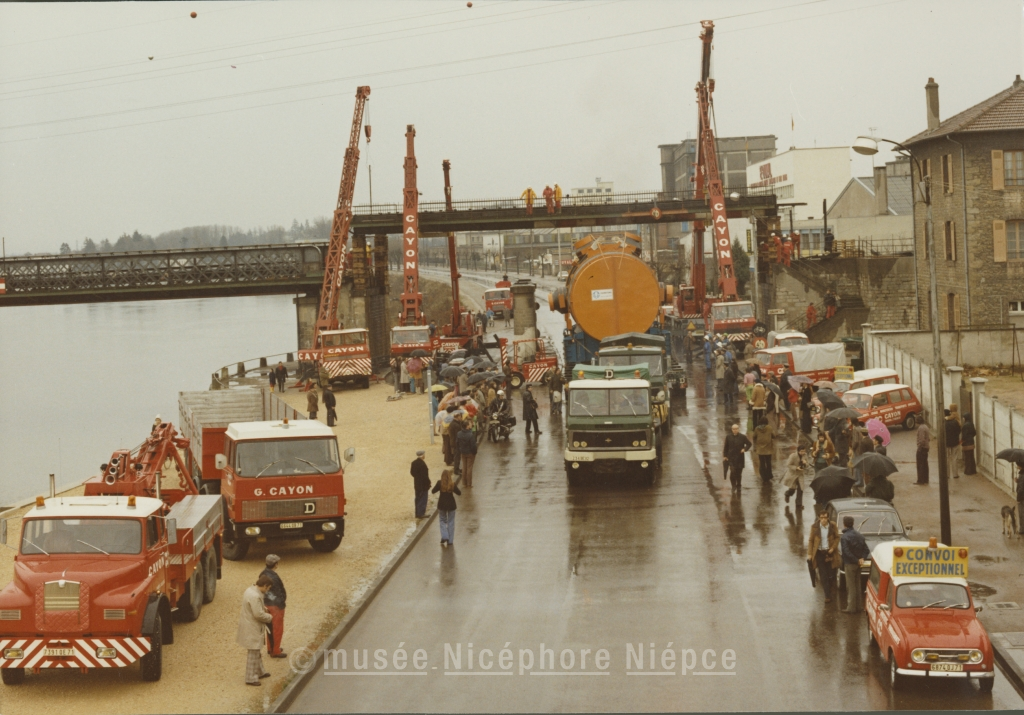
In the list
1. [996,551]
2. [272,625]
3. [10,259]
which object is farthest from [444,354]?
[272,625]

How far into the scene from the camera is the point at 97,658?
14.4 metres

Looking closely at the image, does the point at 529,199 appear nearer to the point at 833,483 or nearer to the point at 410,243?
the point at 410,243

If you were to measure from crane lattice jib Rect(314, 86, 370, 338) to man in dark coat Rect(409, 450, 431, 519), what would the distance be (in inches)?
1492

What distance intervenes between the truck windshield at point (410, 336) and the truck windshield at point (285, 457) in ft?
120

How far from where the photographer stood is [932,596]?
14.6 m

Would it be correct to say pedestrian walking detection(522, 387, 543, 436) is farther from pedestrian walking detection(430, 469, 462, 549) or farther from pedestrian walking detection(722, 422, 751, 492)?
pedestrian walking detection(430, 469, 462, 549)

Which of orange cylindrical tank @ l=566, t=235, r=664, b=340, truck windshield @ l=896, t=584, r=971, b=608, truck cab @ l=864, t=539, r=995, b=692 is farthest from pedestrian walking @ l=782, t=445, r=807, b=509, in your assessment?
orange cylindrical tank @ l=566, t=235, r=664, b=340

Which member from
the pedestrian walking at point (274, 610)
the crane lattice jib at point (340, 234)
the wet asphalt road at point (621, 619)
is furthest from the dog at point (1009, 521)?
the crane lattice jib at point (340, 234)

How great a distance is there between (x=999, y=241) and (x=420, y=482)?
35406 mm

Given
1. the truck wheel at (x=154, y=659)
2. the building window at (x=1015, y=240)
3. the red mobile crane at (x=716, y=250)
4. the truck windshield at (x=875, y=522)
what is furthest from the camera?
the red mobile crane at (x=716, y=250)

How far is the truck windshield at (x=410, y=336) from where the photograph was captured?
192 feet

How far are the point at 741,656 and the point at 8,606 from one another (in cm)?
935

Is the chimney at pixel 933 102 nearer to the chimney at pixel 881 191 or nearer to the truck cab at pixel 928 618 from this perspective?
the chimney at pixel 881 191

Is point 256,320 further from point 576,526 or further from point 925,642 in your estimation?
point 925,642
